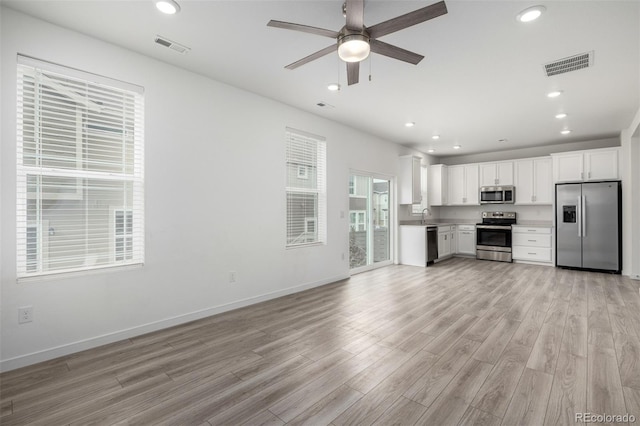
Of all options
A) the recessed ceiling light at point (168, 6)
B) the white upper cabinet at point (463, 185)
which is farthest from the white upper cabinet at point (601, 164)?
the recessed ceiling light at point (168, 6)

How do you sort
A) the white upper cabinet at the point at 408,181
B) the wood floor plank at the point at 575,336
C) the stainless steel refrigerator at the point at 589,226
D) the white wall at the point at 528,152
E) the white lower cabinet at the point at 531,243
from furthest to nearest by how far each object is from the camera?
the white upper cabinet at the point at 408,181 < the white lower cabinet at the point at 531,243 < the white wall at the point at 528,152 < the stainless steel refrigerator at the point at 589,226 < the wood floor plank at the point at 575,336

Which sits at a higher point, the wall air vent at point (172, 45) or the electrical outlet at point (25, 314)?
the wall air vent at point (172, 45)

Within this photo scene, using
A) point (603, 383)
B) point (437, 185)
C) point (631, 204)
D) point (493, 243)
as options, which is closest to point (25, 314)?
point (603, 383)

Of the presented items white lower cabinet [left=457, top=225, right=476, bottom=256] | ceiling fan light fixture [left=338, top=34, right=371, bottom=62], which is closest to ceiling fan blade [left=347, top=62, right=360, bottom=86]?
ceiling fan light fixture [left=338, top=34, right=371, bottom=62]

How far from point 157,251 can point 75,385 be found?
1.28m

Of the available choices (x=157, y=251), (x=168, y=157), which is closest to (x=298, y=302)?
(x=157, y=251)

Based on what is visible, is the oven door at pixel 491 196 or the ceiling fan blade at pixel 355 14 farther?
the oven door at pixel 491 196

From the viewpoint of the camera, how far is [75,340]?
2.66 m

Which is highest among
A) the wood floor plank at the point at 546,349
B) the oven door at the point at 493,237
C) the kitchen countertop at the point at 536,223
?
the kitchen countertop at the point at 536,223

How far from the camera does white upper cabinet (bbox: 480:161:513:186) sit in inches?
295

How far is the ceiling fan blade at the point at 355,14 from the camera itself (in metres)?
1.83

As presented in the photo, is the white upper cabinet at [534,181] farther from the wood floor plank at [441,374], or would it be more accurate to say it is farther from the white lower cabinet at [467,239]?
the wood floor plank at [441,374]

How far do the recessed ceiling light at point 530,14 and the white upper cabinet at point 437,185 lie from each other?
5976mm

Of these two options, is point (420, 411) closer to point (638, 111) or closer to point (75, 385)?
point (75, 385)
